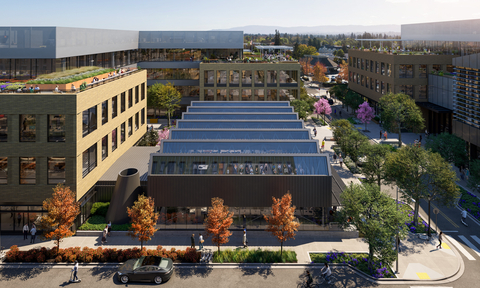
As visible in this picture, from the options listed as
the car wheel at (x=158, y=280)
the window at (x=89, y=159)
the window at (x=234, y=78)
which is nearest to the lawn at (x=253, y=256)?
the car wheel at (x=158, y=280)

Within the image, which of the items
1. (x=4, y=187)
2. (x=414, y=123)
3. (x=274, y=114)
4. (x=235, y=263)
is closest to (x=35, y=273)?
(x=4, y=187)

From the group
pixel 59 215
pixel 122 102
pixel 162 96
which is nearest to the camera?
pixel 59 215

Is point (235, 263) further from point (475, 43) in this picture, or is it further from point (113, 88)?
point (475, 43)

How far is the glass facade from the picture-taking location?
31.1 meters

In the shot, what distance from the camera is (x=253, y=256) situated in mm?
26547

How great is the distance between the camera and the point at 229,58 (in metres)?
83.1

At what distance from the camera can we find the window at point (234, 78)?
2928 inches

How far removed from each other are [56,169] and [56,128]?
11.4 ft

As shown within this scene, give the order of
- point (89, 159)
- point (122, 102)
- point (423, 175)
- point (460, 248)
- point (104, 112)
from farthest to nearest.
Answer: point (122, 102)
point (104, 112)
point (89, 159)
point (423, 175)
point (460, 248)

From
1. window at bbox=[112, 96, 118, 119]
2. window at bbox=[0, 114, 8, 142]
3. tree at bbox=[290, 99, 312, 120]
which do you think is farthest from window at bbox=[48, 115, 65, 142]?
tree at bbox=[290, 99, 312, 120]

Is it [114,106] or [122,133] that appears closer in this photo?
[114,106]

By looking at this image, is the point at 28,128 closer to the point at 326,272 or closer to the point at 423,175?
the point at 326,272

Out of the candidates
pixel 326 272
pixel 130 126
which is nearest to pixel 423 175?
pixel 326 272

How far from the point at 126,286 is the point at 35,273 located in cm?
691
